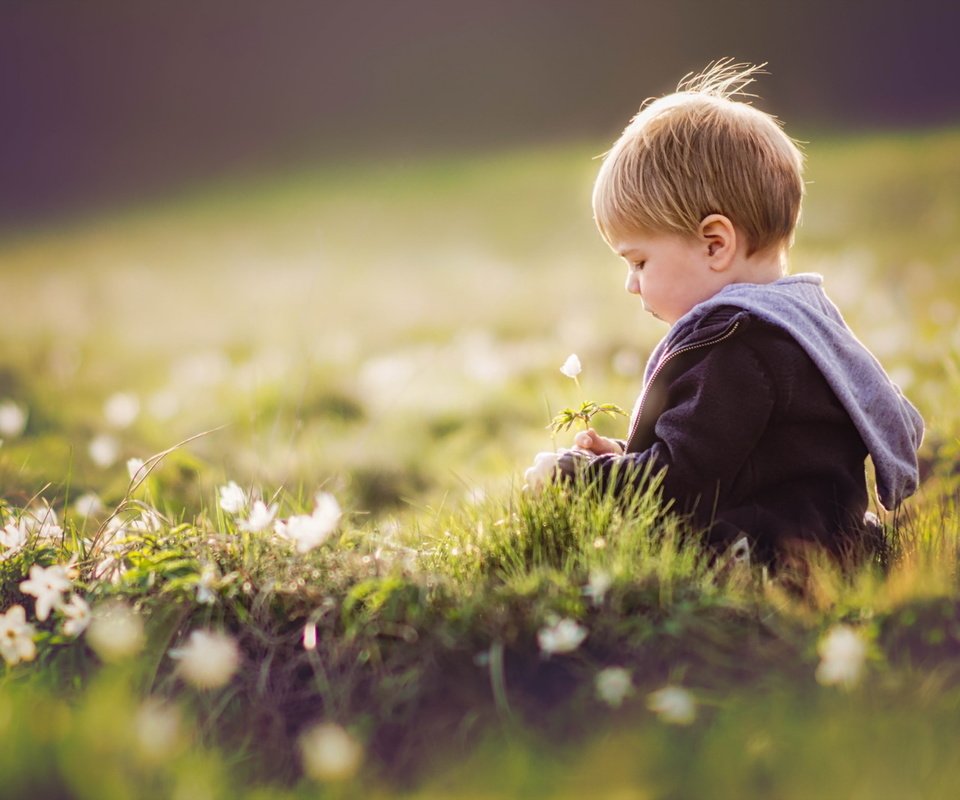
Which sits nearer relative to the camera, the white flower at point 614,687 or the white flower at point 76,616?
the white flower at point 614,687

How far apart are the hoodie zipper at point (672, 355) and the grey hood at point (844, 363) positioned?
8cm

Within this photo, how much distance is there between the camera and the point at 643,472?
10.3 ft

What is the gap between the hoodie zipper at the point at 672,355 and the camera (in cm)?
305

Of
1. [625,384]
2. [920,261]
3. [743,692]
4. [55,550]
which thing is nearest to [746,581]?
[743,692]

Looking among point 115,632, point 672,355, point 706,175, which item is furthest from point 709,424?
point 115,632

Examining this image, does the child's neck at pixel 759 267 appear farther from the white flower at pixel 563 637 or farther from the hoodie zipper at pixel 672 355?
the white flower at pixel 563 637

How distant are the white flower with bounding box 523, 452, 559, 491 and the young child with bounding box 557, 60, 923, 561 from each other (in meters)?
0.04

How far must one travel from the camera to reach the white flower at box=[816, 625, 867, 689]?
2.26 m

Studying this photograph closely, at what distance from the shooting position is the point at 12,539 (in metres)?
3.04

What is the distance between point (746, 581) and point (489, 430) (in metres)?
3.97

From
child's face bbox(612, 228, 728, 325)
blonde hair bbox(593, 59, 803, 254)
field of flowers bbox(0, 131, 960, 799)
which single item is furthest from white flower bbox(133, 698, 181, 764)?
blonde hair bbox(593, 59, 803, 254)

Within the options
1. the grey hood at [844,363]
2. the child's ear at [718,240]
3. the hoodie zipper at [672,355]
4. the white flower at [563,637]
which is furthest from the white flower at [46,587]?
the child's ear at [718,240]

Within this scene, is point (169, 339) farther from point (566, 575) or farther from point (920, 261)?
point (566, 575)

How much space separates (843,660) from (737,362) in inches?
40.0
